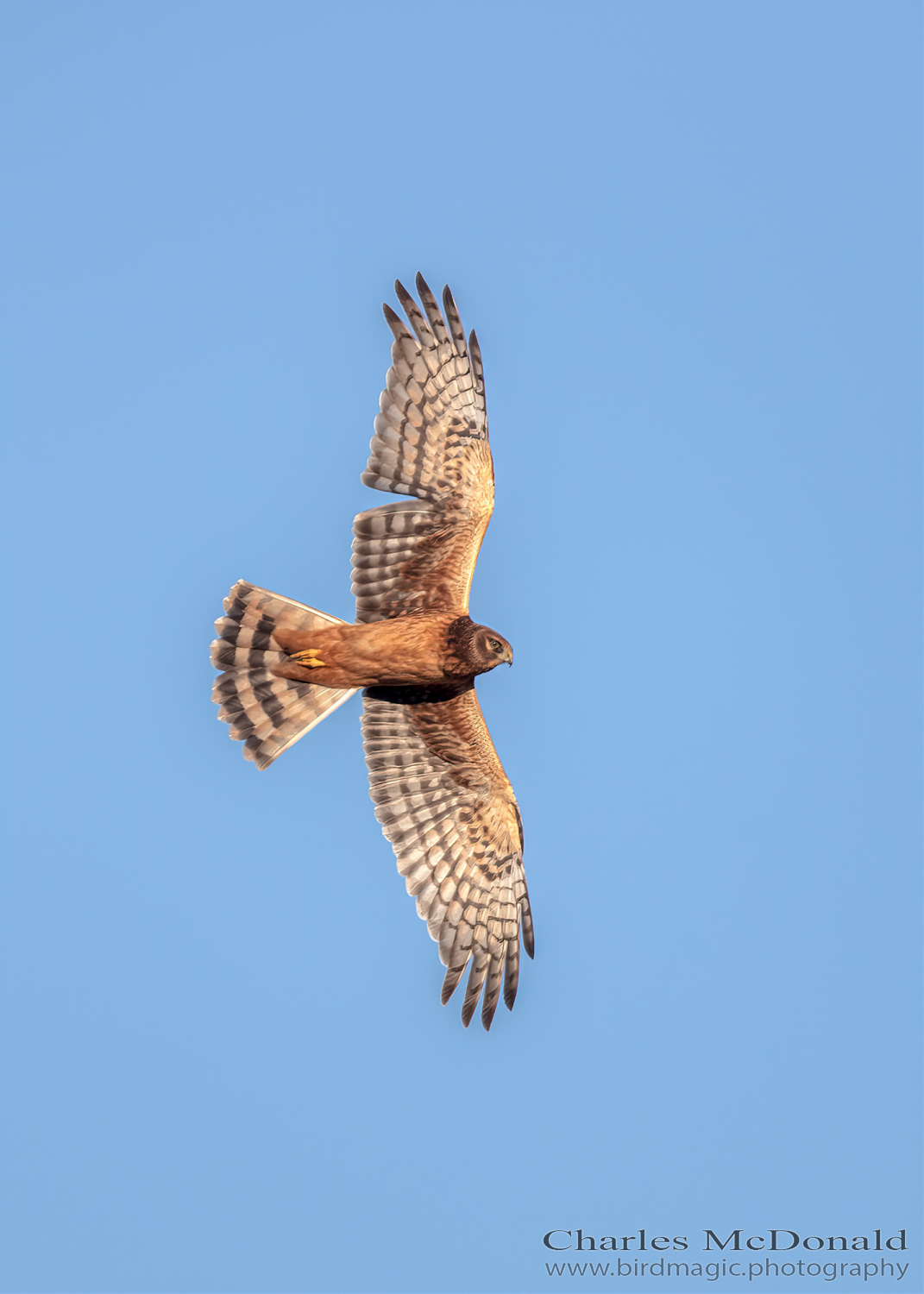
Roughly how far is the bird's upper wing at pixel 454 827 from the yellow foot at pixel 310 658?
992mm

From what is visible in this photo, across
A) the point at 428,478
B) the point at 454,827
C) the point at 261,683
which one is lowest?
the point at 454,827

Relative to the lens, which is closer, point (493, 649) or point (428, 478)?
point (493, 649)

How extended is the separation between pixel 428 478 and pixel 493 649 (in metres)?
1.37

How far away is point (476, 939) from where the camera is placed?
13523 millimetres

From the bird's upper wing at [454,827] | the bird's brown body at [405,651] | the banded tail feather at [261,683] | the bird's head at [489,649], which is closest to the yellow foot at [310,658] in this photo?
the bird's brown body at [405,651]

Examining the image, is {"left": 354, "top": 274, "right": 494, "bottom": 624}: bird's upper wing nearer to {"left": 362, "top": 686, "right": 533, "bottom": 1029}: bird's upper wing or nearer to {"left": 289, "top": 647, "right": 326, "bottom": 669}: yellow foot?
{"left": 289, "top": 647, "right": 326, "bottom": 669}: yellow foot

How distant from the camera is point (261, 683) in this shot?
13.2m

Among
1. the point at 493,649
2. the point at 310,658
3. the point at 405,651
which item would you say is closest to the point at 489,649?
the point at 493,649

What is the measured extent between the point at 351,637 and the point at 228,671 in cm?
125

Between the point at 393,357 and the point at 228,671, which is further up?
the point at 393,357

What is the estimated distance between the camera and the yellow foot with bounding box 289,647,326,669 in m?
12.7

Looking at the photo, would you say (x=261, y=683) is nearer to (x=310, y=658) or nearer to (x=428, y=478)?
(x=310, y=658)

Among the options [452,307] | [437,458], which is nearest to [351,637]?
[437,458]

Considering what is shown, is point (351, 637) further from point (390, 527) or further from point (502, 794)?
point (502, 794)
